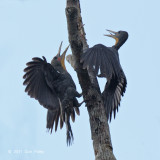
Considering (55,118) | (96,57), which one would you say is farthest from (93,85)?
(55,118)

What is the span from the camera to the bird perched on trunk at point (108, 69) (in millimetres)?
5852

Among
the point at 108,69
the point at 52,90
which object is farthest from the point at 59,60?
the point at 108,69

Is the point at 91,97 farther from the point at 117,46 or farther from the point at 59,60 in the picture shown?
the point at 117,46

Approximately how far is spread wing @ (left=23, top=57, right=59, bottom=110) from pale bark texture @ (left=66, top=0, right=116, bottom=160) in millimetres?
1137

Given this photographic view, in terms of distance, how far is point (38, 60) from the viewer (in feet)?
22.4

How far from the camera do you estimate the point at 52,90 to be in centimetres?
707

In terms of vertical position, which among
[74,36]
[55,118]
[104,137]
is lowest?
[104,137]

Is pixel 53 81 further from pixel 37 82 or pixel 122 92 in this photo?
pixel 122 92

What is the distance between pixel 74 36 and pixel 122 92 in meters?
2.09

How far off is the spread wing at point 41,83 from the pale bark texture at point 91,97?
1.14 meters

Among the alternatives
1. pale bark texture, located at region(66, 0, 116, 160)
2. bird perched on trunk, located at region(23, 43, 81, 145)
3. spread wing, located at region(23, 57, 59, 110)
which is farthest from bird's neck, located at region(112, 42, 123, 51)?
pale bark texture, located at region(66, 0, 116, 160)

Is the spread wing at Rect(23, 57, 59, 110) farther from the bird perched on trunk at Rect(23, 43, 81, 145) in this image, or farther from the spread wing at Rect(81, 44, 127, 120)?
the spread wing at Rect(81, 44, 127, 120)

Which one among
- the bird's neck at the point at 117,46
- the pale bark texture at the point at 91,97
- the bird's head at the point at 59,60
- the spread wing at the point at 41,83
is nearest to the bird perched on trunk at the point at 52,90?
the spread wing at the point at 41,83

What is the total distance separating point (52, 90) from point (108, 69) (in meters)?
1.54
